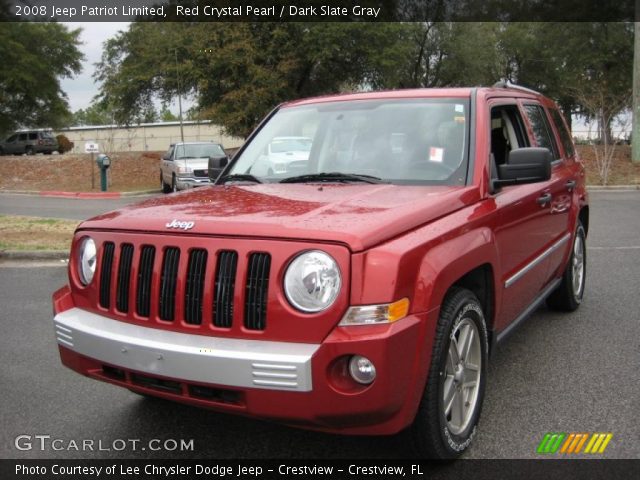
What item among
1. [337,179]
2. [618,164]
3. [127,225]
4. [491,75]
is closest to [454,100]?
[337,179]

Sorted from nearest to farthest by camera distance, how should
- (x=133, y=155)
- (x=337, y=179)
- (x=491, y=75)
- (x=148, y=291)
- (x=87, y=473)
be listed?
(x=148, y=291) < (x=87, y=473) < (x=337, y=179) < (x=133, y=155) < (x=491, y=75)

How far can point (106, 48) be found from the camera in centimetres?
3816

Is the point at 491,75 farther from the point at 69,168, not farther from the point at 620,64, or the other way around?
the point at 69,168

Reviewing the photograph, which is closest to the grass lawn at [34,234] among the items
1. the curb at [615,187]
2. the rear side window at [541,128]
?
the rear side window at [541,128]

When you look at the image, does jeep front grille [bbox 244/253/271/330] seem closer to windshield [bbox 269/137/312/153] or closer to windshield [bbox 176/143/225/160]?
windshield [bbox 269/137/312/153]

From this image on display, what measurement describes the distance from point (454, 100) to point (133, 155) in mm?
30019

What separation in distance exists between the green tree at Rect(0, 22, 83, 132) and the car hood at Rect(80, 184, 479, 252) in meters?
37.9

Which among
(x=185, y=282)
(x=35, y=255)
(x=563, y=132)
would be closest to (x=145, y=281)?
(x=185, y=282)

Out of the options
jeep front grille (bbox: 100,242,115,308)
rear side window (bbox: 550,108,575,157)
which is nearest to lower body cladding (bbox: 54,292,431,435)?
jeep front grille (bbox: 100,242,115,308)

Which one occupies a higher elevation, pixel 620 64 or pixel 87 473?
pixel 620 64

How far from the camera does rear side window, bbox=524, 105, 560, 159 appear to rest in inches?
195

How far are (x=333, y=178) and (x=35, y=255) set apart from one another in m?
6.66

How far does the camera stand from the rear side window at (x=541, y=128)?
495 centimetres

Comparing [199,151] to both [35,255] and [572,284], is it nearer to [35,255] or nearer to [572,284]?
[35,255]
